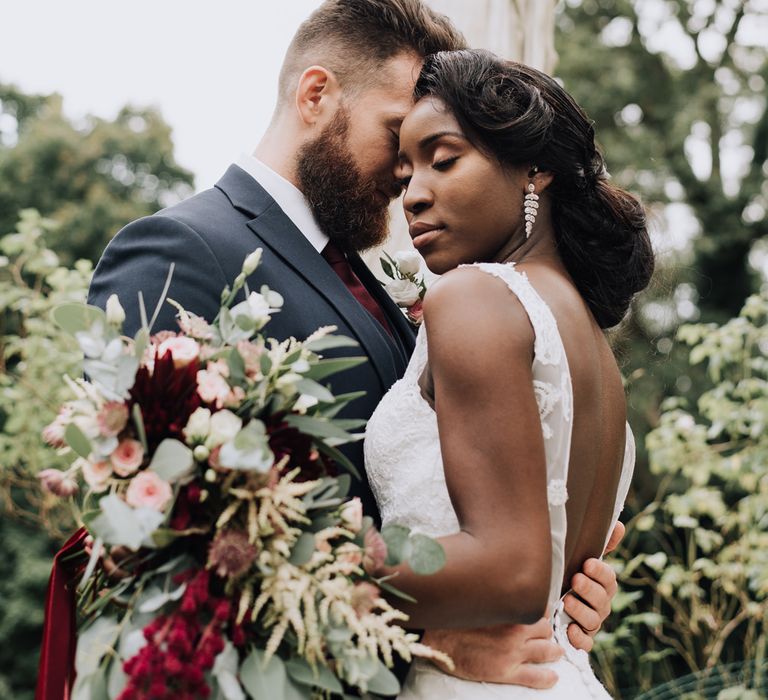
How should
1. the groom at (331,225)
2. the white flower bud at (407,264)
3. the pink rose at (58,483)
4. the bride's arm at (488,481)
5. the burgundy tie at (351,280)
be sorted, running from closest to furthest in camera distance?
the pink rose at (58,483) < the bride's arm at (488,481) < the groom at (331,225) < the burgundy tie at (351,280) < the white flower bud at (407,264)

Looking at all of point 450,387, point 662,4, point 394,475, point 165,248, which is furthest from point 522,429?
point 662,4

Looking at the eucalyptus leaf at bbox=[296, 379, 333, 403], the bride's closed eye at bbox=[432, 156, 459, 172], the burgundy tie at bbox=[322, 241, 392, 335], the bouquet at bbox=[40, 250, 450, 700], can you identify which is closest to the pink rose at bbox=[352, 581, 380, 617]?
the bouquet at bbox=[40, 250, 450, 700]

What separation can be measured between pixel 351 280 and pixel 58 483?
1.50 m

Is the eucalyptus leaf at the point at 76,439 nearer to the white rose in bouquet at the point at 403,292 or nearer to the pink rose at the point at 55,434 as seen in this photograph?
the pink rose at the point at 55,434

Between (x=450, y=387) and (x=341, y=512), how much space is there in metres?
0.37

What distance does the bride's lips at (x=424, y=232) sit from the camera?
2.46 metres

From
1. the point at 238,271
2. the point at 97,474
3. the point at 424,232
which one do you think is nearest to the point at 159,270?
the point at 238,271

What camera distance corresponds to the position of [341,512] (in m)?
1.82

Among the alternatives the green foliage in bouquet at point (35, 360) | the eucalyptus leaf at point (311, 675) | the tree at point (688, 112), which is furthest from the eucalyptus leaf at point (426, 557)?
the tree at point (688, 112)

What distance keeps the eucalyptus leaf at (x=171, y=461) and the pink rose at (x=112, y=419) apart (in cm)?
8

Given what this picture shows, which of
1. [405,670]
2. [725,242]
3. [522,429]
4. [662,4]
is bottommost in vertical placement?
[725,242]

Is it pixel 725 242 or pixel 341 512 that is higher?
pixel 341 512

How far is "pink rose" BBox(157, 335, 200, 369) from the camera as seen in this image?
5.89 feet

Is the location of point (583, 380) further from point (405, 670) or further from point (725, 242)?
point (725, 242)
